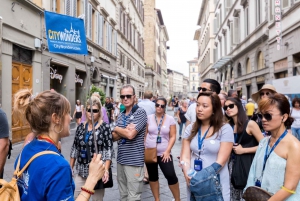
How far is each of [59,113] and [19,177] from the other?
423mm

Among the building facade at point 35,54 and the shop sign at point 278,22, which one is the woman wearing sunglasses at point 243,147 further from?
the shop sign at point 278,22

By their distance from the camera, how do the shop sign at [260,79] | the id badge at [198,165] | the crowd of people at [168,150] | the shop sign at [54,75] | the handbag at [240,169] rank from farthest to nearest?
the shop sign at [260,79]
the shop sign at [54,75]
the handbag at [240,169]
the id badge at [198,165]
the crowd of people at [168,150]

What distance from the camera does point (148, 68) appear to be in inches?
1832

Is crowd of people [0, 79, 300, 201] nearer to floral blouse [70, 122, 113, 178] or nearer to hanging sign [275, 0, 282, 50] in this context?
floral blouse [70, 122, 113, 178]

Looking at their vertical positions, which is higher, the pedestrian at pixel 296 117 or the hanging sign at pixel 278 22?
the hanging sign at pixel 278 22

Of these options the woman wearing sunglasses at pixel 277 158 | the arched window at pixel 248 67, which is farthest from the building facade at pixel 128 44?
the woman wearing sunglasses at pixel 277 158

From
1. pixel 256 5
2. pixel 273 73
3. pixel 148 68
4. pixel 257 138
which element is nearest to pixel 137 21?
pixel 148 68

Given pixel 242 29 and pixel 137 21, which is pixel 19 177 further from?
pixel 137 21

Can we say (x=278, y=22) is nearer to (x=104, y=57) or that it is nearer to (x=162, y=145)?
(x=104, y=57)

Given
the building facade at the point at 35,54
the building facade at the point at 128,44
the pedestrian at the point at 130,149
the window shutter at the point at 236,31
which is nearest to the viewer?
the pedestrian at the point at 130,149

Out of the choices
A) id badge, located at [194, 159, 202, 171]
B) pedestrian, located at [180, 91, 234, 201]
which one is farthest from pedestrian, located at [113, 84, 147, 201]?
id badge, located at [194, 159, 202, 171]

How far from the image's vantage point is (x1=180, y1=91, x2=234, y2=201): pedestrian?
2648 millimetres

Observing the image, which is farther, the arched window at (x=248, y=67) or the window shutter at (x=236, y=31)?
the window shutter at (x=236, y=31)

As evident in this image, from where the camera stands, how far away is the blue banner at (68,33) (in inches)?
101
